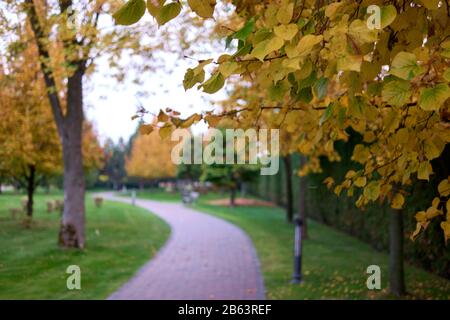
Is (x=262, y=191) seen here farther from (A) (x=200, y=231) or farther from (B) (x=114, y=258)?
(B) (x=114, y=258)

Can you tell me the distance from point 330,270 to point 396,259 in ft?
7.59

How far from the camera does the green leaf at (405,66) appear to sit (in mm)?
1715

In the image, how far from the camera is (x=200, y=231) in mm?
17281

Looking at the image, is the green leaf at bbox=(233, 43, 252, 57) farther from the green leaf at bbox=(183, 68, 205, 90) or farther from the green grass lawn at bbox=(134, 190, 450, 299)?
the green grass lawn at bbox=(134, 190, 450, 299)

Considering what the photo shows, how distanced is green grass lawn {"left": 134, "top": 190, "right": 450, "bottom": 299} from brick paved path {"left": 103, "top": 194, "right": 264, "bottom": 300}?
0.36 metres

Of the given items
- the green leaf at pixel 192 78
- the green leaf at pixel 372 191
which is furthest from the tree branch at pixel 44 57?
the green leaf at pixel 372 191

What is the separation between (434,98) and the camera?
178 cm

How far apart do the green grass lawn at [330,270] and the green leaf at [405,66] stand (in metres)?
5.80

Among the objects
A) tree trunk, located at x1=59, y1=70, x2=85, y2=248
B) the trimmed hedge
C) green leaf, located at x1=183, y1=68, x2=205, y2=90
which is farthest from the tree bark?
green leaf, located at x1=183, y1=68, x2=205, y2=90

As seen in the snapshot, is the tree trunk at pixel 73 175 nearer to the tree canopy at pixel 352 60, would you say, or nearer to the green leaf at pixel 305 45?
the tree canopy at pixel 352 60

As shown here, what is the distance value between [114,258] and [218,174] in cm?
2403

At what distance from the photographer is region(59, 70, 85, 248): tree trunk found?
11148 millimetres

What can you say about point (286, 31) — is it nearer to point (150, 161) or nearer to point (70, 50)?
point (70, 50)
